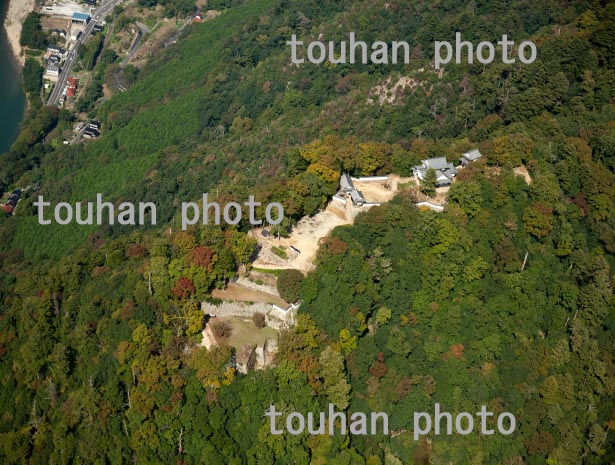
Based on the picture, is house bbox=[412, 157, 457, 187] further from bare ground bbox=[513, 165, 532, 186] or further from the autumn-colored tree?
the autumn-colored tree

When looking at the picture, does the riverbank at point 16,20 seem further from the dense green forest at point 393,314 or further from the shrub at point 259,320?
the shrub at point 259,320

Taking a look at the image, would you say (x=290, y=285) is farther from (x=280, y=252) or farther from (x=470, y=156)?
(x=470, y=156)

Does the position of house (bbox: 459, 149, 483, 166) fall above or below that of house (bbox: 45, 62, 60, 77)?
above

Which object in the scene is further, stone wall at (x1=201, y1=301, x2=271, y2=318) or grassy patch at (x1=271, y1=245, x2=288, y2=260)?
grassy patch at (x1=271, y1=245, x2=288, y2=260)

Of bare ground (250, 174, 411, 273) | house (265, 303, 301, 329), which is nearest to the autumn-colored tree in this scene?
bare ground (250, 174, 411, 273)

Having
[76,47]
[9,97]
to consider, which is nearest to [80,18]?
[76,47]

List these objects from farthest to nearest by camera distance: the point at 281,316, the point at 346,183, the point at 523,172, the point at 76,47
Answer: the point at 76,47 < the point at 523,172 < the point at 346,183 < the point at 281,316

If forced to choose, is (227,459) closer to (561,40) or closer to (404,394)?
(404,394)
